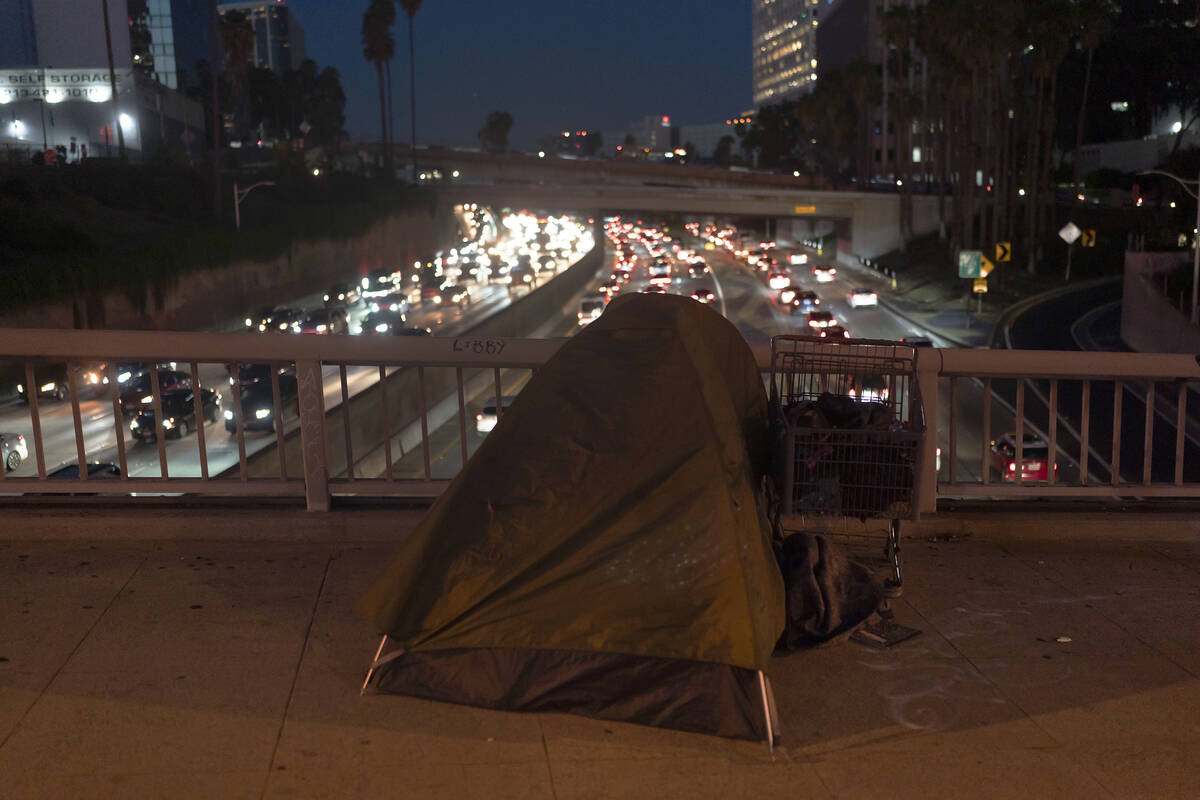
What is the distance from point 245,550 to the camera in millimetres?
6328

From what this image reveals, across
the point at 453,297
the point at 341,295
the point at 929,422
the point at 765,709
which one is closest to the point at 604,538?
the point at 765,709

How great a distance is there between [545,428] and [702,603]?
935 millimetres

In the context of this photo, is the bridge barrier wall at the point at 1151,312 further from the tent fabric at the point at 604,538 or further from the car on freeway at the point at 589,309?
the tent fabric at the point at 604,538

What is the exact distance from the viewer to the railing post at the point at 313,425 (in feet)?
21.2

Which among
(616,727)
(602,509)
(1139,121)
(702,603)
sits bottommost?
(616,727)

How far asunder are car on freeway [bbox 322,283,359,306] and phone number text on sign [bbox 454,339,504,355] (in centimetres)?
5723

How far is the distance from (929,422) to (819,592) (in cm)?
170

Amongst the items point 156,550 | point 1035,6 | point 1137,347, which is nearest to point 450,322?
point 1137,347

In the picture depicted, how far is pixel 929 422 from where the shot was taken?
6309 millimetres

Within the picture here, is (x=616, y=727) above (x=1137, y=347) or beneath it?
above

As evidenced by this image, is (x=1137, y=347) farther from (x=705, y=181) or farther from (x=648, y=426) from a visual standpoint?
(x=705, y=181)

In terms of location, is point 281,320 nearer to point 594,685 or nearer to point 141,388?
point 141,388

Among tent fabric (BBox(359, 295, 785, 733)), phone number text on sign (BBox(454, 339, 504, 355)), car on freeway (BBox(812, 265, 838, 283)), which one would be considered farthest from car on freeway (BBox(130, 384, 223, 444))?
car on freeway (BBox(812, 265, 838, 283))

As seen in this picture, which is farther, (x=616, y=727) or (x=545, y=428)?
(x=545, y=428)
